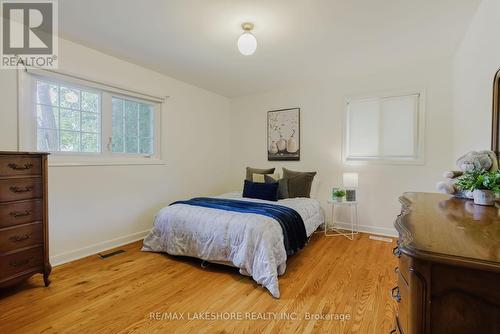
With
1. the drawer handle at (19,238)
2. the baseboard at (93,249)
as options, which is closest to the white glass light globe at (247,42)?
the drawer handle at (19,238)

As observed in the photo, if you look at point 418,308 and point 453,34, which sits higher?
point 453,34

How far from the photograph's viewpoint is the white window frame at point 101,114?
2.32 m

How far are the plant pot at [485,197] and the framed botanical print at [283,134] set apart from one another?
288 centimetres

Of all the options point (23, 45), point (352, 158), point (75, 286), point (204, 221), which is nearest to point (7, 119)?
point (23, 45)

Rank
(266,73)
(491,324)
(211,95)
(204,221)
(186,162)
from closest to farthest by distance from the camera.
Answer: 1. (491,324)
2. (204,221)
3. (266,73)
4. (186,162)
5. (211,95)

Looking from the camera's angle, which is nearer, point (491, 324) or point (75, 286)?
point (491, 324)

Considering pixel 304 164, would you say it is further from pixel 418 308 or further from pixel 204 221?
pixel 418 308

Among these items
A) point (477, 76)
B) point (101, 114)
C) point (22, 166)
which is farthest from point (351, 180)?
point (22, 166)

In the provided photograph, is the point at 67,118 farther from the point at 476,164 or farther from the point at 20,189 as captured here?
the point at 476,164

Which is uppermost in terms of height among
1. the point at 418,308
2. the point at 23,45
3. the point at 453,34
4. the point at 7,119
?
the point at 453,34

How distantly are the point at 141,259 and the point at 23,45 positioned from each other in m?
2.41

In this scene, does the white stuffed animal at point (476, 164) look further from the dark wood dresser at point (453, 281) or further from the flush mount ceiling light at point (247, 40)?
the flush mount ceiling light at point (247, 40)

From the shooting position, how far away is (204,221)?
2.54 metres

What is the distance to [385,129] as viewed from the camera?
3.55m
